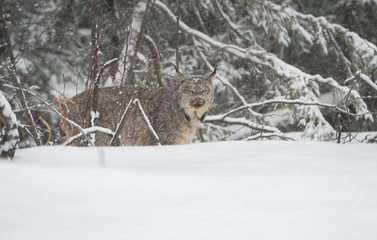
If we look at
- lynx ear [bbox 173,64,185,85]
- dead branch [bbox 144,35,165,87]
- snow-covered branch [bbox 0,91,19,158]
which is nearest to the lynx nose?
lynx ear [bbox 173,64,185,85]

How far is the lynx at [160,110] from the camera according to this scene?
19.3 feet

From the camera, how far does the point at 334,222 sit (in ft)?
5.52

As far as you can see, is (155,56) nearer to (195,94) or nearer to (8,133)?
(195,94)

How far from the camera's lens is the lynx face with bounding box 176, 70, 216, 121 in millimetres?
5926

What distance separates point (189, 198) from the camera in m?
1.84

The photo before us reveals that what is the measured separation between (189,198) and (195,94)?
13.7 feet

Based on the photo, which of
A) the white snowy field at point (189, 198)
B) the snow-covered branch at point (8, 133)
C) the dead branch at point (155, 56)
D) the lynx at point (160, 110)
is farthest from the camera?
the dead branch at point (155, 56)

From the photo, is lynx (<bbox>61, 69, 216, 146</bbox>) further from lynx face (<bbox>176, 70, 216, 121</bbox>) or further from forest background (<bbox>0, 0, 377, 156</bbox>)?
forest background (<bbox>0, 0, 377, 156</bbox>)

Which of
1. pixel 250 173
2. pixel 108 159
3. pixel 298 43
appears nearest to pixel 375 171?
pixel 250 173

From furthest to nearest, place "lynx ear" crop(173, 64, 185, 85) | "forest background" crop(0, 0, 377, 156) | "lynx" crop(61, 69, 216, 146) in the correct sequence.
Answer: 1. "forest background" crop(0, 0, 377, 156)
2. "lynx ear" crop(173, 64, 185, 85)
3. "lynx" crop(61, 69, 216, 146)

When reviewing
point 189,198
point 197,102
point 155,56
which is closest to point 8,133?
point 189,198

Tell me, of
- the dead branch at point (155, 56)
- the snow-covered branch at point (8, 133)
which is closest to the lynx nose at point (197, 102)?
the dead branch at point (155, 56)

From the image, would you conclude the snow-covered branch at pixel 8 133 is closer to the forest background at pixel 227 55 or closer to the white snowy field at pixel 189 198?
the white snowy field at pixel 189 198

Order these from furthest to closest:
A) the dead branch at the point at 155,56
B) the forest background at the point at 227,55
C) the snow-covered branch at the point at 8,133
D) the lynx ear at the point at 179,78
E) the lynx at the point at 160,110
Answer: the dead branch at the point at 155,56
the forest background at the point at 227,55
the lynx ear at the point at 179,78
the lynx at the point at 160,110
the snow-covered branch at the point at 8,133
